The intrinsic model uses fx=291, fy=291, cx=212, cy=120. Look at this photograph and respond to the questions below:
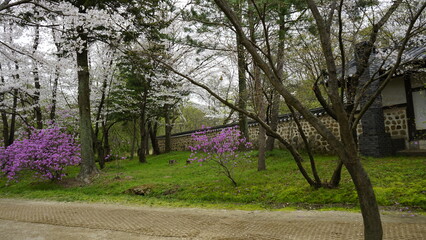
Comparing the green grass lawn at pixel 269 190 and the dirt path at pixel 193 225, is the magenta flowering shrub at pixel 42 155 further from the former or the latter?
the dirt path at pixel 193 225

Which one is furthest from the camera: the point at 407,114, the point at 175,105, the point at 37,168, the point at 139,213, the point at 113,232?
the point at 175,105

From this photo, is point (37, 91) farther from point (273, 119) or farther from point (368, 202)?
point (368, 202)

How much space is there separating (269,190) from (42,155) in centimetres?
823

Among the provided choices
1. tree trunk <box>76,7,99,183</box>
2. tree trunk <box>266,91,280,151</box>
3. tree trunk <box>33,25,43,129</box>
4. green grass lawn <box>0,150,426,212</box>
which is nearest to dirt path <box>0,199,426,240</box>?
green grass lawn <box>0,150,426,212</box>

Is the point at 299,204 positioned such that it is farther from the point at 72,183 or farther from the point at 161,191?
the point at 72,183

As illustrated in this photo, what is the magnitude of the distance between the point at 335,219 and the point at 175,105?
15.1m

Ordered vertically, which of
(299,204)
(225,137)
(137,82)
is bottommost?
(299,204)

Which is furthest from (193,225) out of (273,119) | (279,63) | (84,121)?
(84,121)

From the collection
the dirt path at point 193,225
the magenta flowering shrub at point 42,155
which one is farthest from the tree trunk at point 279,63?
the magenta flowering shrub at point 42,155

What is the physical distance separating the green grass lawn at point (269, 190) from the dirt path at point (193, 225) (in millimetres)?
716

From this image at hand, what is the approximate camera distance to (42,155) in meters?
10.4

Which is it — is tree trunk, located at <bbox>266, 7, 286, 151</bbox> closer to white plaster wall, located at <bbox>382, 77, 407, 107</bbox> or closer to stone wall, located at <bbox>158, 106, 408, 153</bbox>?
stone wall, located at <bbox>158, 106, 408, 153</bbox>

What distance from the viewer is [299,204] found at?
19.2ft

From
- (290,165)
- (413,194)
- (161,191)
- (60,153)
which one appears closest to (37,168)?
(60,153)
